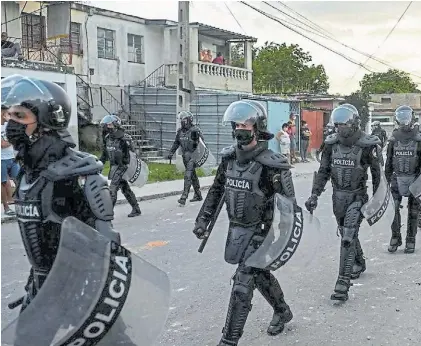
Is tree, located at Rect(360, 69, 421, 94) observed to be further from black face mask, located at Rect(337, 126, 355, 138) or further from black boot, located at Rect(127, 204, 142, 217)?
A: black face mask, located at Rect(337, 126, 355, 138)

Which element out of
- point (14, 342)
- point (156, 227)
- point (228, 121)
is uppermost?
point (228, 121)

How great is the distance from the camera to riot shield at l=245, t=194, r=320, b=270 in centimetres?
420

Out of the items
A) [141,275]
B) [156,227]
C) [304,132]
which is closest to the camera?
[141,275]

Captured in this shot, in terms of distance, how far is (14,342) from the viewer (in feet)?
8.68

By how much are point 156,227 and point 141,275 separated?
22.9 ft

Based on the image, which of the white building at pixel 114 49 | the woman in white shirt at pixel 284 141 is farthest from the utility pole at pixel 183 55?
the white building at pixel 114 49

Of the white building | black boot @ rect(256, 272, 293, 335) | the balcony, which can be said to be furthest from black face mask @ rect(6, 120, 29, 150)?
the balcony

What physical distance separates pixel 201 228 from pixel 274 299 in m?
0.78

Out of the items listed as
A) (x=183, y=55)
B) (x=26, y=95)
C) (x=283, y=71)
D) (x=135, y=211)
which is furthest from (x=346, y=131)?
(x=283, y=71)

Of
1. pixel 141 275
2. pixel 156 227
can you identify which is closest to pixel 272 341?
pixel 141 275

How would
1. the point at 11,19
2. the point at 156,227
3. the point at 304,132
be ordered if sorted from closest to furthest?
1. the point at 156,227
2. the point at 11,19
3. the point at 304,132

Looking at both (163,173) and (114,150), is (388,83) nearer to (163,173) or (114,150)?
(163,173)

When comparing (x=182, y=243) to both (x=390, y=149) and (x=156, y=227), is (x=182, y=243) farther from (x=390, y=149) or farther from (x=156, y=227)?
(x=390, y=149)

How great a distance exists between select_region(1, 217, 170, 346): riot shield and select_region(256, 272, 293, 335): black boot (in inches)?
70.0
